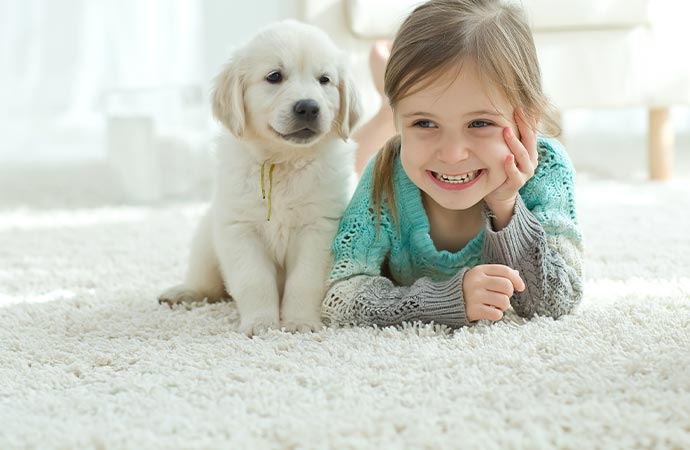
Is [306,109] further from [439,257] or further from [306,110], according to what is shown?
[439,257]

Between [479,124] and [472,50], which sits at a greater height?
[472,50]

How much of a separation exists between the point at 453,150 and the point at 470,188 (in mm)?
70

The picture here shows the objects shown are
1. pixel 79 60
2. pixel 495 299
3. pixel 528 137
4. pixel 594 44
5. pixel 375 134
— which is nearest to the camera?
pixel 495 299

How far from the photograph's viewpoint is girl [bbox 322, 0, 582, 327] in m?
1.38

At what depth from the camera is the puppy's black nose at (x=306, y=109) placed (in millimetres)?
1534

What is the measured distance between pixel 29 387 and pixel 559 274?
31.7 inches

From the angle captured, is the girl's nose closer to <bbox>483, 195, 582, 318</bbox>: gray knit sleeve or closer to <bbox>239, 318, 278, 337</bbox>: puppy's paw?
<bbox>483, 195, 582, 318</bbox>: gray knit sleeve

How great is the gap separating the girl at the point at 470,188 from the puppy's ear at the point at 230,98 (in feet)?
0.92

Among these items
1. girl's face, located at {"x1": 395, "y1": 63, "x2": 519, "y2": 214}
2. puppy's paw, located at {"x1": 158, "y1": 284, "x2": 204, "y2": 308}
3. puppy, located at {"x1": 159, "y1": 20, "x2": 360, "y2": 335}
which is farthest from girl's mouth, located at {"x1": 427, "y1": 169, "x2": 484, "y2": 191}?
puppy's paw, located at {"x1": 158, "y1": 284, "x2": 204, "y2": 308}

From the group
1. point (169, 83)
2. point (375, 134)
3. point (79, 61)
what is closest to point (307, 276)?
point (375, 134)

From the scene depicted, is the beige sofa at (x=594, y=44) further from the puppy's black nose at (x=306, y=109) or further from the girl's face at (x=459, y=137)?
the girl's face at (x=459, y=137)

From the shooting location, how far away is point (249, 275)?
1.51m

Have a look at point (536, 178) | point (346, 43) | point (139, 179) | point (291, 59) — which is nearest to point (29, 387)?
point (291, 59)

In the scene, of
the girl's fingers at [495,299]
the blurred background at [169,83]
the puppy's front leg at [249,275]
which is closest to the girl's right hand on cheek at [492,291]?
the girl's fingers at [495,299]
